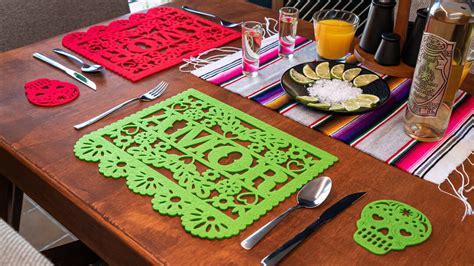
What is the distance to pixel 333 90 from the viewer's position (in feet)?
3.72

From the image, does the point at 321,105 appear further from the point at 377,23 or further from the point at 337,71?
the point at 377,23

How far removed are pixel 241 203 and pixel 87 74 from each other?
0.59 meters

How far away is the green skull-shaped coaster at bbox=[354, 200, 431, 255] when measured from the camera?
0.75 m

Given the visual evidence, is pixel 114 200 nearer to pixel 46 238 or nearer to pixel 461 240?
pixel 461 240

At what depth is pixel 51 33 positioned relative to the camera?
1725mm

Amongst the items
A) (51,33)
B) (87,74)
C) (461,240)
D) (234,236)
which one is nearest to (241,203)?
(234,236)

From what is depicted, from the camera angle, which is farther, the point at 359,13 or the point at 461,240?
the point at 359,13

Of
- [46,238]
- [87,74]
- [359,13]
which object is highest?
[87,74]

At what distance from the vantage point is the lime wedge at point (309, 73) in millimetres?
1188

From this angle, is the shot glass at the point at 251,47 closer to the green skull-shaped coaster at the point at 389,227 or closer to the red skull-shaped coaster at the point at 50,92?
the red skull-shaped coaster at the point at 50,92

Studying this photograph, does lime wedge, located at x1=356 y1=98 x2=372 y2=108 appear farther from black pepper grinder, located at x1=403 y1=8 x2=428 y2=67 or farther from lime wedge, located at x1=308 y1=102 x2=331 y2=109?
black pepper grinder, located at x1=403 y1=8 x2=428 y2=67

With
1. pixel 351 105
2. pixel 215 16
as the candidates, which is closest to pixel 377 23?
pixel 351 105

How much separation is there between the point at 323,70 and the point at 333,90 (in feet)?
0.32

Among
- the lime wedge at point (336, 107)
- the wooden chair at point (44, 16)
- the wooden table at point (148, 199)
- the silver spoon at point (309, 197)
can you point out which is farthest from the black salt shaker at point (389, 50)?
the wooden chair at point (44, 16)
